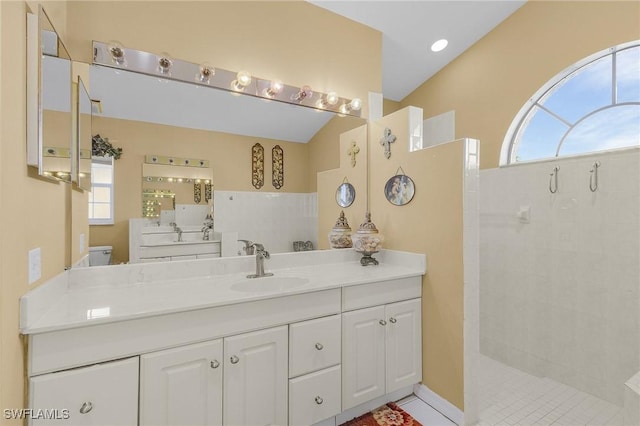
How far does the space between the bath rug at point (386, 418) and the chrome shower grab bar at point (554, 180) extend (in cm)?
201

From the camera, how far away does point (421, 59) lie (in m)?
3.03

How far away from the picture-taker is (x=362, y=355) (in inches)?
69.9

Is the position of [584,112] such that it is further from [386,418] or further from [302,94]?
[386,418]

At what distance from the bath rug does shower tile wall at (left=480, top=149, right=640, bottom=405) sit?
135 centimetres

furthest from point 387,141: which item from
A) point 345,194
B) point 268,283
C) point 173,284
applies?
point 173,284

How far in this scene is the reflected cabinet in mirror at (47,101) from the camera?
3.45ft

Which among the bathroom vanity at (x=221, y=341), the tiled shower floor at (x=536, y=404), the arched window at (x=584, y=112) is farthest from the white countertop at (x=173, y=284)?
the arched window at (x=584, y=112)

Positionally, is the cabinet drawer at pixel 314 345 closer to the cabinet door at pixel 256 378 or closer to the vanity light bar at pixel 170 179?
the cabinet door at pixel 256 378

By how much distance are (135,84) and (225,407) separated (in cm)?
180

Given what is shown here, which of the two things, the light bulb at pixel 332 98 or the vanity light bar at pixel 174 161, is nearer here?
the vanity light bar at pixel 174 161

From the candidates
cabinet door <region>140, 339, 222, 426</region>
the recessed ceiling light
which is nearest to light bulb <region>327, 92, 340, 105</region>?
the recessed ceiling light

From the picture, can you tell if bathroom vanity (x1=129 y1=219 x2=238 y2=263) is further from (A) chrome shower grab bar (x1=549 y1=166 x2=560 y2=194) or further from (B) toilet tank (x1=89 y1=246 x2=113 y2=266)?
(A) chrome shower grab bar (x1=549 y1=166 x2=560 y2=194)

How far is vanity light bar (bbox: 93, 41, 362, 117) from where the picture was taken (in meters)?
1.67

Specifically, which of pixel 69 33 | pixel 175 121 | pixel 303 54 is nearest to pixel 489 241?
pixel 303 54
